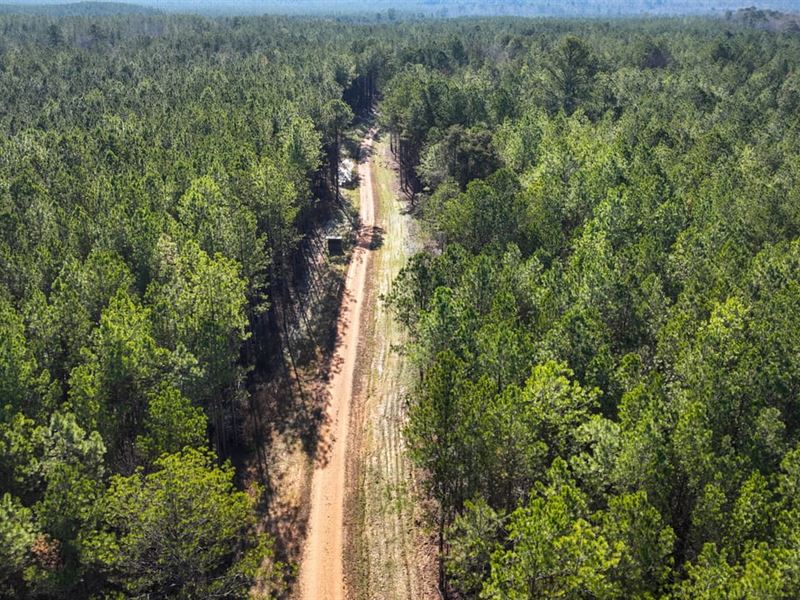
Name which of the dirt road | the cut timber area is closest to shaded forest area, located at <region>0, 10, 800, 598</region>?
the cut timber area

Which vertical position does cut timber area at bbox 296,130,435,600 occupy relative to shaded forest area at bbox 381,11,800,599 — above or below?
below

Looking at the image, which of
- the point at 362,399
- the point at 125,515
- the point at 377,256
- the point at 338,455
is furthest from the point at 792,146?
the point at 125,515

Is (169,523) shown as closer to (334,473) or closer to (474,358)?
(334,473)

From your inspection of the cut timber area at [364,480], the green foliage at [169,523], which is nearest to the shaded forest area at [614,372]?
the cut timber area at [364,480]

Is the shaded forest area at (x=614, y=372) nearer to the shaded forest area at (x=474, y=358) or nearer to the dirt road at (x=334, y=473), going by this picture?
the shaded forest area at (x=474, y=358)

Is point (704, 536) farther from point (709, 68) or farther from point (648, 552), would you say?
point (709, 68)

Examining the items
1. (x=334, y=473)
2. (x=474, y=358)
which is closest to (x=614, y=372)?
(x=474, y=358)

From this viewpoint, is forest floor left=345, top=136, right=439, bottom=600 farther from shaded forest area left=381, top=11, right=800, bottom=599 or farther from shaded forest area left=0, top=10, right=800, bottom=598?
shaded forest area left=381, top=11, right=800, bottom=599
